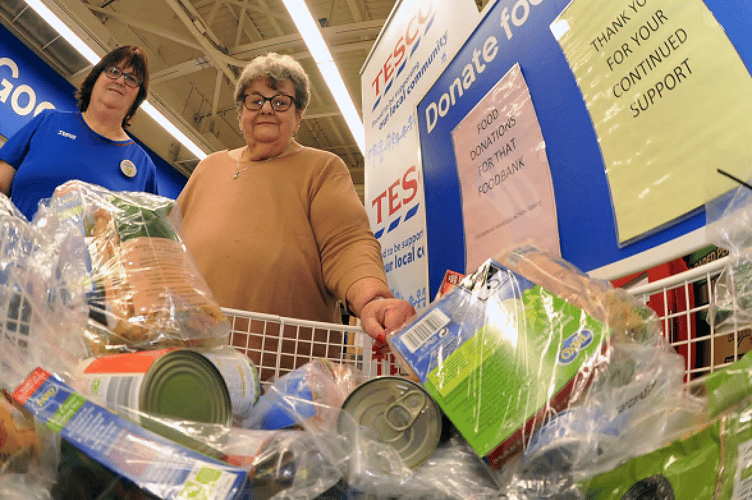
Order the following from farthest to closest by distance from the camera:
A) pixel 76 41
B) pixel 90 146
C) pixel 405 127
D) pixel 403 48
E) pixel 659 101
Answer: pixel 76 41, pixel 403 48, pixel 405 127, pixel 90 146, pixel 659 101

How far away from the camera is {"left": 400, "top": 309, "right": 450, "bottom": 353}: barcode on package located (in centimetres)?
57

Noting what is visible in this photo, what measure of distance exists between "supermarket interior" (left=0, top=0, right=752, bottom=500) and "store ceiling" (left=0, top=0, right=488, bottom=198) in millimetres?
4189

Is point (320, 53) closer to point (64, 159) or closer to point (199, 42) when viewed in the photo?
point (199, 42)

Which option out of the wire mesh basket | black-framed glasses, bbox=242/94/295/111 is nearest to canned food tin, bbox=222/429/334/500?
the wire mesh basket

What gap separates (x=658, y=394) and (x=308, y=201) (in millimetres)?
1199

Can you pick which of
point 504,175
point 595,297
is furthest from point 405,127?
point 595,297

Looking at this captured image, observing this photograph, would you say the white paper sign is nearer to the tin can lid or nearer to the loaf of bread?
the loaf of bread

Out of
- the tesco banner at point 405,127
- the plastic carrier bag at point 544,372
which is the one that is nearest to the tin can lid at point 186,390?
the plastic carrier bag at point 544,372

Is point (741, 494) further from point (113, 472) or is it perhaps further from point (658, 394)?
point (113, 472)

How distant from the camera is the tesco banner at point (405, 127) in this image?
1.94 metres

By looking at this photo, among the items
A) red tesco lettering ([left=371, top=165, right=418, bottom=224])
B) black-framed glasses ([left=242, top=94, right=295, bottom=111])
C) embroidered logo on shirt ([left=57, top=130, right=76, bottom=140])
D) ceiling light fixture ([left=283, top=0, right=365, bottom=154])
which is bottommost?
red tesco lettering ([left=371, top=165, right=418, bottom=224])

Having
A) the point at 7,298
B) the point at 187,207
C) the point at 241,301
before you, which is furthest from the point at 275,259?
the point at 7,298

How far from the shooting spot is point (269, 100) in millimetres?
1656

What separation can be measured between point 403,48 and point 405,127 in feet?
1.63
